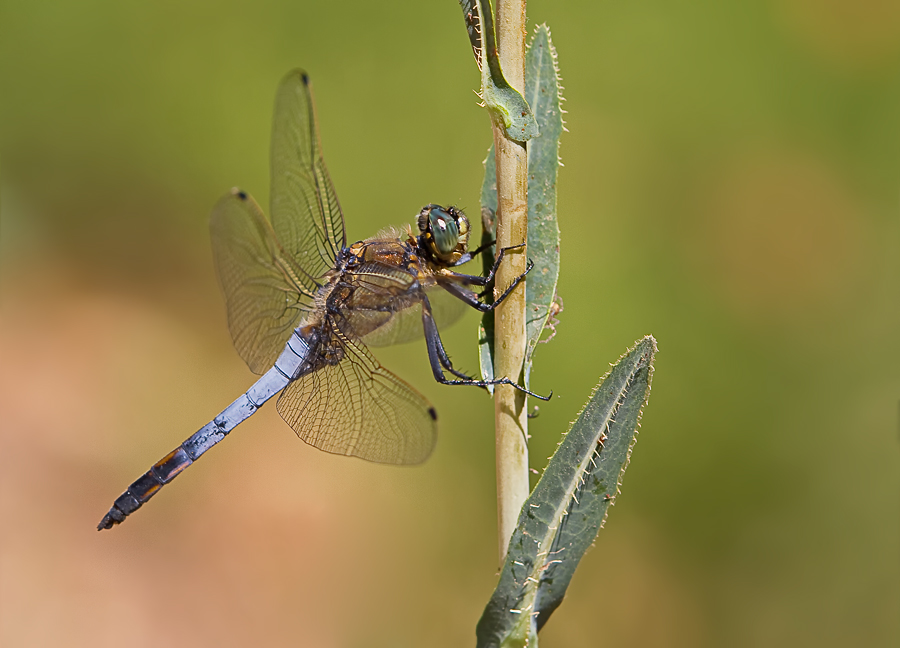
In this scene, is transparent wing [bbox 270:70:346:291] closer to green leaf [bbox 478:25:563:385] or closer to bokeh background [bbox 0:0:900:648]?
bokeh background [bbox 0:0:900:648]

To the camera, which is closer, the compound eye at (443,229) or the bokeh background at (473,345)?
the compound eye at (443,229)

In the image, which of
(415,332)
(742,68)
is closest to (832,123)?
(742,68)

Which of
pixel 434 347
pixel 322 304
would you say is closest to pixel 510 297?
pixel 434 347

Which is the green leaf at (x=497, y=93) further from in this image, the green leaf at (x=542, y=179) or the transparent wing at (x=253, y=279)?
the transparent wing at (x=253, y=279)

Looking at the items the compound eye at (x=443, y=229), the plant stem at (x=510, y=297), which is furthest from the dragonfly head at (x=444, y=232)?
the plant stem at (x=510, y=297)

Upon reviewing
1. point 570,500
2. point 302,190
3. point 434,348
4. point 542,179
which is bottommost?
point 434,348

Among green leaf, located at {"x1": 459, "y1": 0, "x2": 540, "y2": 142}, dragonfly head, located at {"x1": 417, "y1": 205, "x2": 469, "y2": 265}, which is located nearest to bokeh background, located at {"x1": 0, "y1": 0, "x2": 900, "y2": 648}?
dragonfly head, located at {"x1": 417, "y1": 205, "x2": 469, "y2": 265}

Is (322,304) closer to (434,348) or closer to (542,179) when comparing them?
(434,348)
